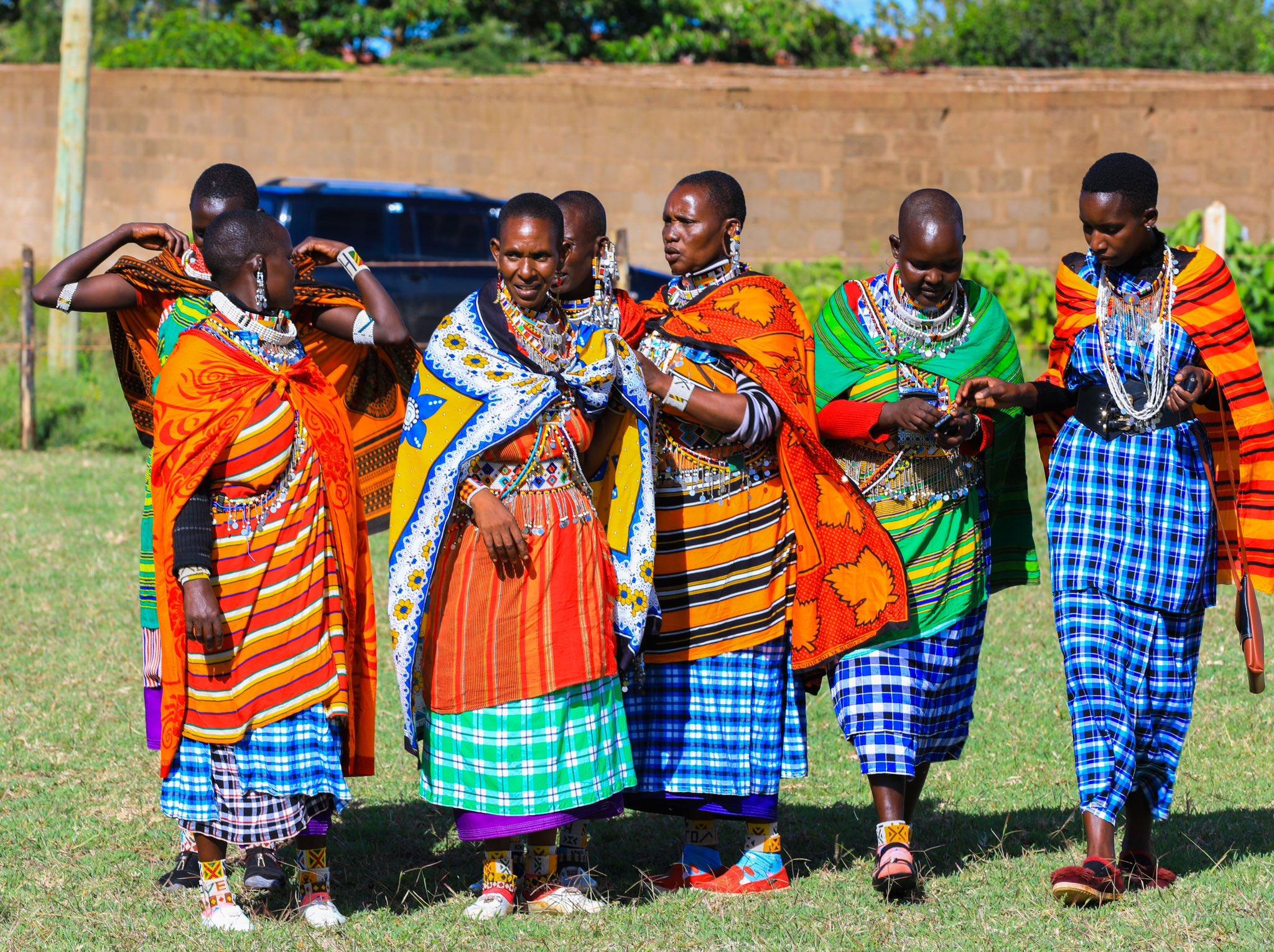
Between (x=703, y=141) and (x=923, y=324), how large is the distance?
1330 cm

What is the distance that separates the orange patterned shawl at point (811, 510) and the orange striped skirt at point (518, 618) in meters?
0.71

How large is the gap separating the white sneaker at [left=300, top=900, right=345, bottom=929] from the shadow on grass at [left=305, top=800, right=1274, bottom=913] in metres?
0.19

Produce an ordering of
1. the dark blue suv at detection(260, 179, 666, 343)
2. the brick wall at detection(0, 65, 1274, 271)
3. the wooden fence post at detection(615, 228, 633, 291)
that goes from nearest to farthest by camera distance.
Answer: the wooden fence post at detection(615, 228, 633, 291)
the dark blue suv at detection(260, 179, 666, 343)
the brick wall at detection(0, 65, 1274, 271)

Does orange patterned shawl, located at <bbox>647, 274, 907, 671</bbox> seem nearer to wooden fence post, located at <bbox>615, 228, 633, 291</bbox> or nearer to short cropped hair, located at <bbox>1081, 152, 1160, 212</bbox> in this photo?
short cropped hair, located at <bbox>1081, 152, 1160, 212</bbox>


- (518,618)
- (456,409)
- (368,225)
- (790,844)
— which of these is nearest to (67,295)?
(456,409)

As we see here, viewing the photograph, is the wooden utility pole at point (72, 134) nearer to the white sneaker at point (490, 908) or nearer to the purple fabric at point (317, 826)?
the purple fabric at point (317, 826)

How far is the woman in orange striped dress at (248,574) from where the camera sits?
444 centimetres

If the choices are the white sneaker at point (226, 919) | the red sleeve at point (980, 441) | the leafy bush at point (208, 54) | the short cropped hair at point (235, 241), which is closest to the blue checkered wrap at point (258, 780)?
the white sneaker at point (226, 919)

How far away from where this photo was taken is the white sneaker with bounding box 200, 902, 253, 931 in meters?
4.52

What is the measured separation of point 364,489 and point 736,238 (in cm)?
153

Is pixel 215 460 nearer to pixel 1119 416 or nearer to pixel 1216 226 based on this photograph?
pixel 1119 416

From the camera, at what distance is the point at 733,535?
4992mm

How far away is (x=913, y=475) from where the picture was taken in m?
5.02

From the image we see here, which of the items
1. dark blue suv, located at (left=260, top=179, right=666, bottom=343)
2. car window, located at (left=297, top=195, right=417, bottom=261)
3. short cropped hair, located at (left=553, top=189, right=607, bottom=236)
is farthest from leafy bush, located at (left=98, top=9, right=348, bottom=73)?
short cropped hair, located at (left=553, top=189, right=607, bottom=236)
